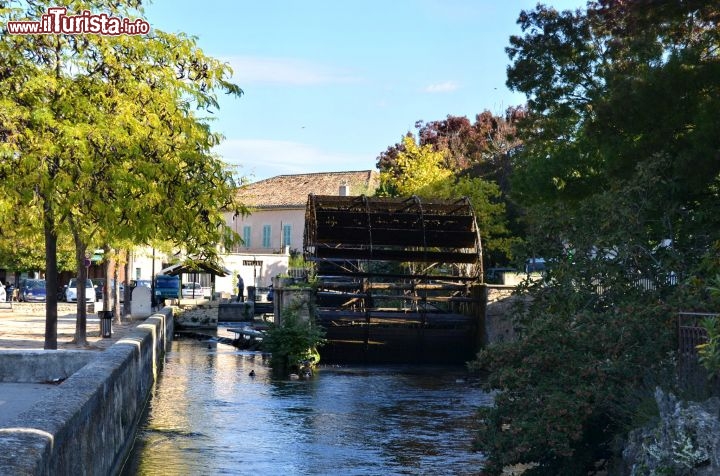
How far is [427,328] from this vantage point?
83.8 feet

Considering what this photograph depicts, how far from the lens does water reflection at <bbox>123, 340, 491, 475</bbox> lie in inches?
446

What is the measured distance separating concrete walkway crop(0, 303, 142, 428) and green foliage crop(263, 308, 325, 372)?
3078 mm

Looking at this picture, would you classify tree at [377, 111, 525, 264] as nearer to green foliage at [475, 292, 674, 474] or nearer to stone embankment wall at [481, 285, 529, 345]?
stone embankment wall at [481, 285, 529, 345]

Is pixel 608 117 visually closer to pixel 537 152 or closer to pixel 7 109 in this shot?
pixel 7 109

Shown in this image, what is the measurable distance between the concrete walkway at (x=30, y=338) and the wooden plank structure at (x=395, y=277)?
500 centimetres

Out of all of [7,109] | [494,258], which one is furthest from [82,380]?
[494,258]

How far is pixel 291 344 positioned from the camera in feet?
72.4

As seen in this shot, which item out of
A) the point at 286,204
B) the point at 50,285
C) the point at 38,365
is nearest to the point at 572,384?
the point at 38,365

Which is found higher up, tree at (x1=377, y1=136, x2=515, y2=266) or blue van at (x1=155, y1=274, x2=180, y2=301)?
tree at (x1=377, y1=136, x2=515, y2=266)

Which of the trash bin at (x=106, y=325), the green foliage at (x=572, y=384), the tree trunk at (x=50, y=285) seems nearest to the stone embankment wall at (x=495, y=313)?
the trash bin at (x=106, y=325)

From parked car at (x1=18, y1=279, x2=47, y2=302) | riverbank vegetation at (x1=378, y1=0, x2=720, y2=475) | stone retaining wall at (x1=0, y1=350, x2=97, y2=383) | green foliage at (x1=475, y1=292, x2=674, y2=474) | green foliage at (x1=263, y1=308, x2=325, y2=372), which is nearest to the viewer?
green foliage at (x1=475, y1=292, x2=674, y2=474)

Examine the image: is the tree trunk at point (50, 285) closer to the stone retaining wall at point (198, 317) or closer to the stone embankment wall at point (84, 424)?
the stone embankment wall at point (84, 424)

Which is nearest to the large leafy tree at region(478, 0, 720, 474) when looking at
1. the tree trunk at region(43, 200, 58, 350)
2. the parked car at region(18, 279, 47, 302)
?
the tree trunk at region(43, 200, 58, 350)

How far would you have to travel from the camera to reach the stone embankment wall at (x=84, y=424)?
519 cm
